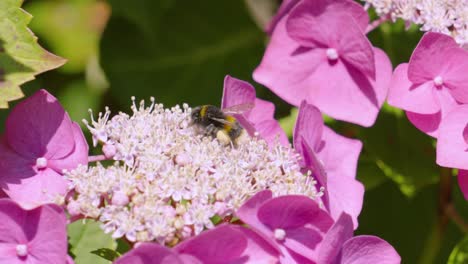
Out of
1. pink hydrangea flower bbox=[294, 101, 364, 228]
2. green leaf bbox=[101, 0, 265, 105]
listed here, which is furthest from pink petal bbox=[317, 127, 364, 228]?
green leaf bbox=[101, 0, 265, 105]

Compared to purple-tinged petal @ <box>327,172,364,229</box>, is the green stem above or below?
below

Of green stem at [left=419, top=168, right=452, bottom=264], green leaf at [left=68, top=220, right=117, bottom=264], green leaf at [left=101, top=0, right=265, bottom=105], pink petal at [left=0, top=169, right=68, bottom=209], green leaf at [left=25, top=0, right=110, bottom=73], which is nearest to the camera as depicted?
pink petal at [left=0, top=169, right=68, bottom=209]

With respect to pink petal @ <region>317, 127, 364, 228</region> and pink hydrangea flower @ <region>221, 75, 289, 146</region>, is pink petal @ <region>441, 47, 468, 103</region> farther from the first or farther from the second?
pink hydrangea flower @ <region>221, 75, 289, 146</region>

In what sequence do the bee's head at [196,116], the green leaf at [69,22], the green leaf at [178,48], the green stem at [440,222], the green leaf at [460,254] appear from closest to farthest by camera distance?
the bee's head at [196,116]
the green leaf at [460,254]
the green stem at [440,222]
the green leaf at [178,48]
the green leaf at [69,22]

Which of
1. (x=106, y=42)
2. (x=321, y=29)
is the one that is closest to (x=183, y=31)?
(x=106, y=42)

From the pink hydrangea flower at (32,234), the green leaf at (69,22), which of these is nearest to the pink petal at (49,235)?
the pink hydrangea flower at (32,234)

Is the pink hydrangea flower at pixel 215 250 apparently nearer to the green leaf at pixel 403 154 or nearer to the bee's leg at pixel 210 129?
the bee's leg at pixel 210 129

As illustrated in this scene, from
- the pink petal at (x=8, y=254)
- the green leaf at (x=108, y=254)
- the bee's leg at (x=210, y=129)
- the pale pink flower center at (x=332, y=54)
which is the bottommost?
the green leaf at (x=108, y=254)
